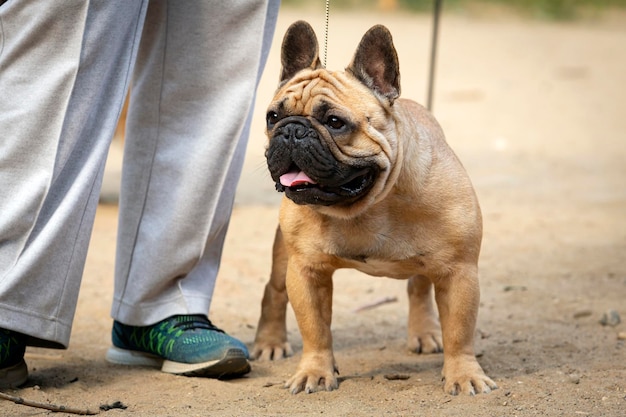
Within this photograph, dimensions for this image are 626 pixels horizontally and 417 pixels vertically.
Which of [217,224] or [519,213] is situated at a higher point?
[217,224]

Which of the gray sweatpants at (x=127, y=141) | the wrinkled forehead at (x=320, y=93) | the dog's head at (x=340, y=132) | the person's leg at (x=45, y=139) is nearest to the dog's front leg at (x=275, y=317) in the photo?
the gray sweatpants at (x=127, y=141)

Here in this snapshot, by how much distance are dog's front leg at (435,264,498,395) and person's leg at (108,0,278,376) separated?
74 centimetres

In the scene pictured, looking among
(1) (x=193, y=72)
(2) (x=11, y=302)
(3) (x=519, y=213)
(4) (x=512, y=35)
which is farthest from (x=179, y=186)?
(4) (x=512, y=35)

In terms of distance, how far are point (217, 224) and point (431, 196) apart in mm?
830

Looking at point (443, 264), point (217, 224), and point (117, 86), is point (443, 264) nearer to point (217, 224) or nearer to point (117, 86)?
point (217, 224)

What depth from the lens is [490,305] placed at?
4520 mm

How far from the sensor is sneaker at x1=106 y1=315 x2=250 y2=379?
11.3ft

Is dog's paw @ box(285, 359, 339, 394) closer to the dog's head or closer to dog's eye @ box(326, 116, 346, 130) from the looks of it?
the dog's head

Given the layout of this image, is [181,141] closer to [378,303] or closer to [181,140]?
[181,140]

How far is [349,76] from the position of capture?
3.17m

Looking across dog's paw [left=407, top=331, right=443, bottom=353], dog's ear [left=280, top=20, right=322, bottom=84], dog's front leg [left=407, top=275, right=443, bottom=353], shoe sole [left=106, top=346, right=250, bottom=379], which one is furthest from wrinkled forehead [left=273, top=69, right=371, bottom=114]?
dog's paw [left=407, top=331, right=443, bottom=353]

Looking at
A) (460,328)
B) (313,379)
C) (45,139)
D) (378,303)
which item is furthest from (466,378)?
(45,139)

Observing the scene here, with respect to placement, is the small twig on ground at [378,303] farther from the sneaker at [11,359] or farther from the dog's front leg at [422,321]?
the sneaker at [11,359]

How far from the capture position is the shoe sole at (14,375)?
3.19m
